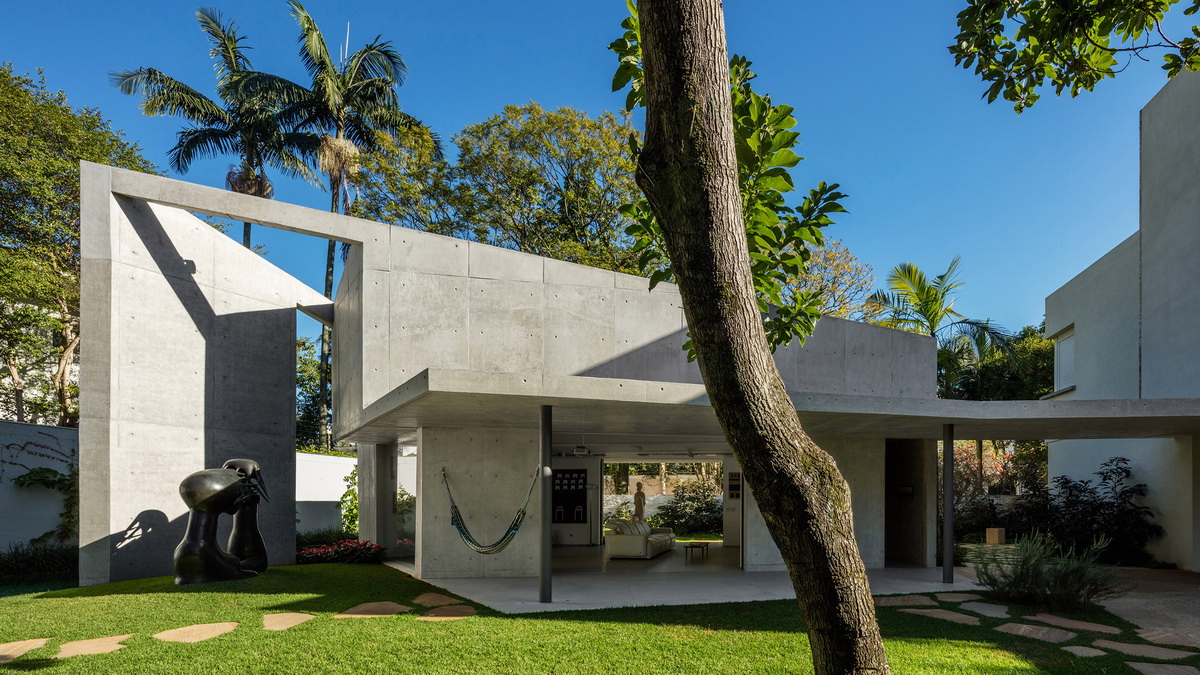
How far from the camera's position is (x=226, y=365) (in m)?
12.2

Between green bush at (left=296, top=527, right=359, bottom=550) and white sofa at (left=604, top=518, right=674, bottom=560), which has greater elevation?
white sofa at (left=604, top=518, right=674, bottom=560)

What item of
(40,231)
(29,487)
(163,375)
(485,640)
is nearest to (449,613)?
(485,640)


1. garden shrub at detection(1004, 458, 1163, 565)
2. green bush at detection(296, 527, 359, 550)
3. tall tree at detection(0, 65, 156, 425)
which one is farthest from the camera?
tall tree at detection(0, 65, 156, 425)

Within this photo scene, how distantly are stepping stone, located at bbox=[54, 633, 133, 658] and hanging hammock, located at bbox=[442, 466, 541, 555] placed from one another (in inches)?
160

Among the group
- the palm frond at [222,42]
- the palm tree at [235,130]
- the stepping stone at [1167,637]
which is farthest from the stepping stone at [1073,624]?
the palm frond at [222,42]

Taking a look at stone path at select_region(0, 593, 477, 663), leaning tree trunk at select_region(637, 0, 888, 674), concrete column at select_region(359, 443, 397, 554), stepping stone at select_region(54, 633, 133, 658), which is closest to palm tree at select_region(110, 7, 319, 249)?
concrete column at select_region(359, 443, 397, 554)

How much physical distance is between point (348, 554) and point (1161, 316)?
1532 cm

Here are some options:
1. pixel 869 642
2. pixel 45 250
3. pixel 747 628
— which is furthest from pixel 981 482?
pixel 45 250

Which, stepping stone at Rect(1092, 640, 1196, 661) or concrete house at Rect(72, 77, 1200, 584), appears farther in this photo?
concrete house at Rect(72, 77, 1200, 584)

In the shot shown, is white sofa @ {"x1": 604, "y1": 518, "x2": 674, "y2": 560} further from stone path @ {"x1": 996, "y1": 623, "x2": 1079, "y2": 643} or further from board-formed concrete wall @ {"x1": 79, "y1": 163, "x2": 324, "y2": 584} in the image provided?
stone path @ {"x1": 996, "y1": 623, "x2": 1079, "y2": 643}

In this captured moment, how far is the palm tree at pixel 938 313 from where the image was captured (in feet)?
55.1

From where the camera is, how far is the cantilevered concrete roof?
23.8 ft

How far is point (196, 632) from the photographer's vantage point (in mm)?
6691

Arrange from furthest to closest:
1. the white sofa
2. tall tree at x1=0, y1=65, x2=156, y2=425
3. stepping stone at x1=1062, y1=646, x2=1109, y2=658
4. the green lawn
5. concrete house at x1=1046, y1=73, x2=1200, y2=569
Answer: tall tree at x1=0, y1=65, x2=156, y2=425
the white sofa
concrete house at x1=1046, y1=73, x2=1200, y2=569
stepping stone at x1=1062, y1=646, x2=1109, y2=658
the green lawn
